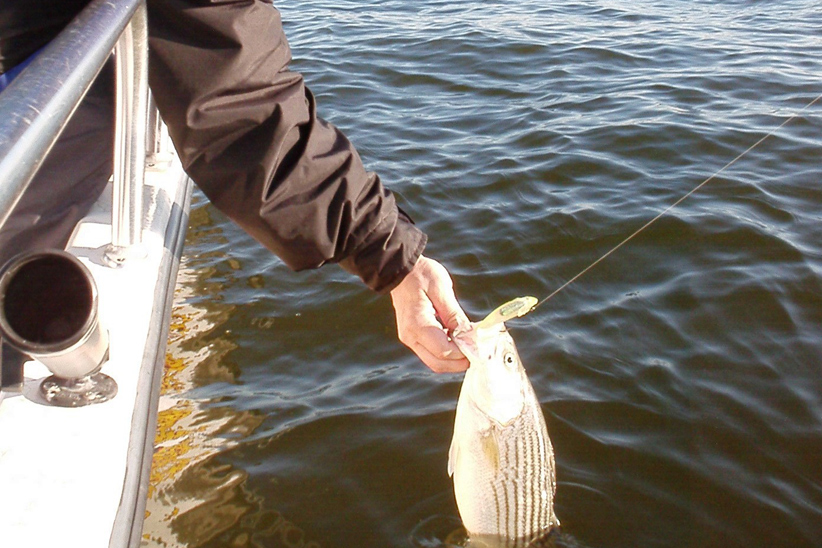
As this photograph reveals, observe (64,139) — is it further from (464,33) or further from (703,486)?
(464,33)

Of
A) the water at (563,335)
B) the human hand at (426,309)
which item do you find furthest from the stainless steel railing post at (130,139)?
the water at (563,335)

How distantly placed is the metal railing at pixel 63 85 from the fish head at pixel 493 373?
1310 millimetres

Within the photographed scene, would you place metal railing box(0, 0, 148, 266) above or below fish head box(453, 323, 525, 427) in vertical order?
above

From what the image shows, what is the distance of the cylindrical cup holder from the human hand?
2.98 feet

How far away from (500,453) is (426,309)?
66cm

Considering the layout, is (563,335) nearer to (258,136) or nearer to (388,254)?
(388,254)

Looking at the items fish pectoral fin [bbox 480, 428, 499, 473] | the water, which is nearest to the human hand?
fish pectoral fin [bbox 480, 428, 499, 473]

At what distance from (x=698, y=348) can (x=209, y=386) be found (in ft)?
A: 8.92

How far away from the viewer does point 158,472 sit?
359cm

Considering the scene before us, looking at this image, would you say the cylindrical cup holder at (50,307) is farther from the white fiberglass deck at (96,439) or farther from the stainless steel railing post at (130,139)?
the stainless steel railing post at (130,139)

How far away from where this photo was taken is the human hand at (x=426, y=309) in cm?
246

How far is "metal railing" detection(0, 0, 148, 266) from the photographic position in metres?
1.06

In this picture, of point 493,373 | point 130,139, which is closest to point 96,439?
point 130,139

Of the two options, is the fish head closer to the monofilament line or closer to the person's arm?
the person's arm
